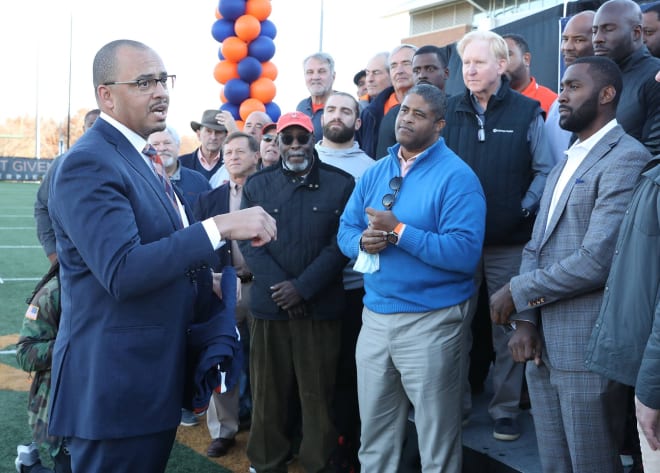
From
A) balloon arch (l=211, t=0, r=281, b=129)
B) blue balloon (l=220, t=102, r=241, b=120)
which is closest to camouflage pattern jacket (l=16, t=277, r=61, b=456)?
balloon arch (l=211, t=0, r=281, b=129)

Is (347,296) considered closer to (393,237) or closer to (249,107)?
(393,237)

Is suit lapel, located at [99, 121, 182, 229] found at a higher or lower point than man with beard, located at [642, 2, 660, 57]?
lower

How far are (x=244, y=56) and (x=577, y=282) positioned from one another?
348 inches

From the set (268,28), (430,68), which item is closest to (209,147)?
(430,68)

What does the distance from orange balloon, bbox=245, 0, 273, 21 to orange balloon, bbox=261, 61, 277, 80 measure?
2.33 ft

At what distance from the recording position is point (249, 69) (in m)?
10.5

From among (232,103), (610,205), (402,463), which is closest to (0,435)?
Answer: (402,463)

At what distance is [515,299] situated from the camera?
9.80 ft

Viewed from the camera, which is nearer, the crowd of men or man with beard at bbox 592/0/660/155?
the crowd of men

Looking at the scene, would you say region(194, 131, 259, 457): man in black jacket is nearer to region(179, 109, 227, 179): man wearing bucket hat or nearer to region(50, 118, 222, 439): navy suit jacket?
region(179, 109, 227, 179): man wearing bucket hat

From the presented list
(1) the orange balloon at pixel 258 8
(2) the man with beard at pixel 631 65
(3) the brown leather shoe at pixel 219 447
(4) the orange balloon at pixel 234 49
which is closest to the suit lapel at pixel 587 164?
(2) the man with beard at pixel 631 65

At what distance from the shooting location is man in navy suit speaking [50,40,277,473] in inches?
80.9

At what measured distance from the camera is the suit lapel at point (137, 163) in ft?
7.34

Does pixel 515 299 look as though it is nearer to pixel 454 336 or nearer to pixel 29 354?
pixel 454 336
